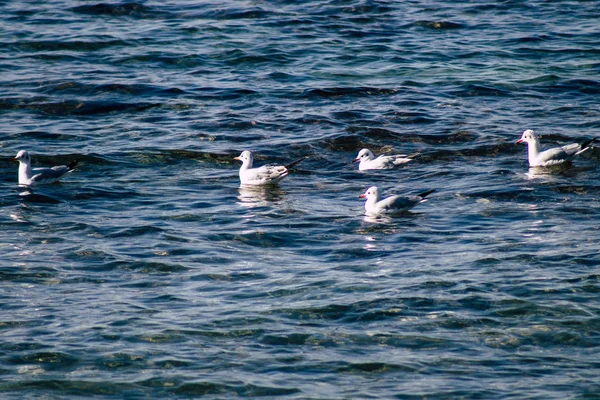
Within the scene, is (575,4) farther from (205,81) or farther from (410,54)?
(205,81)

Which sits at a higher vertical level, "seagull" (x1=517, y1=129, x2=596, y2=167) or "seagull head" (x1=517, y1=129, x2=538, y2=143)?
"seagull head" (x1=517, y1=129, x2=538, y2=143)

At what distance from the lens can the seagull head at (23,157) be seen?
1630 cm

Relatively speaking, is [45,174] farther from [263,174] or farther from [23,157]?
[263,174]

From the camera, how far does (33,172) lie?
16.2m

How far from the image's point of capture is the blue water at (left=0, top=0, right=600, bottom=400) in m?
→ 9.73

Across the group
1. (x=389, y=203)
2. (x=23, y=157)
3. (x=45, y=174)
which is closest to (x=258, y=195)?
(x=389, y=203)

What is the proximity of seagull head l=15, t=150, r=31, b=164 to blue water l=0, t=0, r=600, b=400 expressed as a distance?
624mm

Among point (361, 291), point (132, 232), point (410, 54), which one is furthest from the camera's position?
point (410, 54)

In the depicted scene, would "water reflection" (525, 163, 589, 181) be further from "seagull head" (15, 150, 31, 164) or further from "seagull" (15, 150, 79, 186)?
"seagull head" (15, 150, 31, 164)

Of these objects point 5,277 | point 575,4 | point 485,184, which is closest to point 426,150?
point 485,184

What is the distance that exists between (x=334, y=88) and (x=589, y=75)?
5.61 metres

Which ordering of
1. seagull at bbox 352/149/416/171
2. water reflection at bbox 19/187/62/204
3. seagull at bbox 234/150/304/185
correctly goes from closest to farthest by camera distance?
water reflection at bbox 19/187/62/204
seagull at bbox 234/150/304/185
seagull at bbox 352/149/416/171

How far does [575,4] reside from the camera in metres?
28.5

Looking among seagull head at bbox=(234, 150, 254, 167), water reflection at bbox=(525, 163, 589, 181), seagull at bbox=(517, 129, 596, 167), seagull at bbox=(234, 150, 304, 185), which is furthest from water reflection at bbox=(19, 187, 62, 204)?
seagull at bbox=(517, 129, 596, 167)
